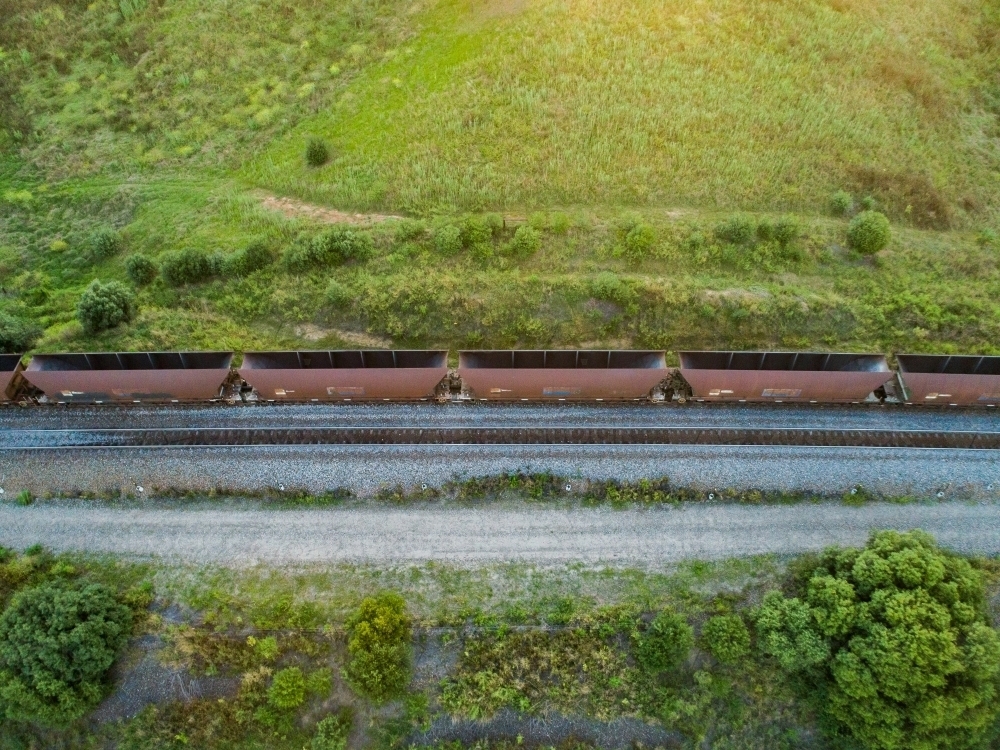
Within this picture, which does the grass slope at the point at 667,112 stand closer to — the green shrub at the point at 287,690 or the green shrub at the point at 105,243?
the green shrub at the point at 105,243

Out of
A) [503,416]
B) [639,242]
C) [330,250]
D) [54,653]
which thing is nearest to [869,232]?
[639,242]

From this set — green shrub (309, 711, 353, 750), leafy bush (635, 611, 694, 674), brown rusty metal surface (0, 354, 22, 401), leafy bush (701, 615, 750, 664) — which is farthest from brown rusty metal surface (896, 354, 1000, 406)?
brown rusty metal surface (0, 354, 22, 401)

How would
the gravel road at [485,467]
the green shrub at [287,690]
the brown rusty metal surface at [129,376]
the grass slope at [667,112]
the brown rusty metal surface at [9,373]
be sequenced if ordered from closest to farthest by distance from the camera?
1. the green shrub at [287,690]
2. the gravel road at [485,467]
3. the brown rusty metal surface at [129,376]
4. the brown rusty metal surface at [9,373]
5. the grass slope at [667,112]

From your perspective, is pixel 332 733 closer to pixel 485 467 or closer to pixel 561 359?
pixel 485 467

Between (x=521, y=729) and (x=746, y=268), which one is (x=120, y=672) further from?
(x=746, y=268)

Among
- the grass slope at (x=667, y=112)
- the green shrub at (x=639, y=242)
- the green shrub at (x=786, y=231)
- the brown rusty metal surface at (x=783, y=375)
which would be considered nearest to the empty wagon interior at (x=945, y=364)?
the brown rusty metal surface at (x=783, y=375)

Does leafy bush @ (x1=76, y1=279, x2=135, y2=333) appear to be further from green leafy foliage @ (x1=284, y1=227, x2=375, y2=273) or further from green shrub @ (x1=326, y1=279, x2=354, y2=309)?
green shrub @ (x1=326, y1=279, x2=354, y2=309)
